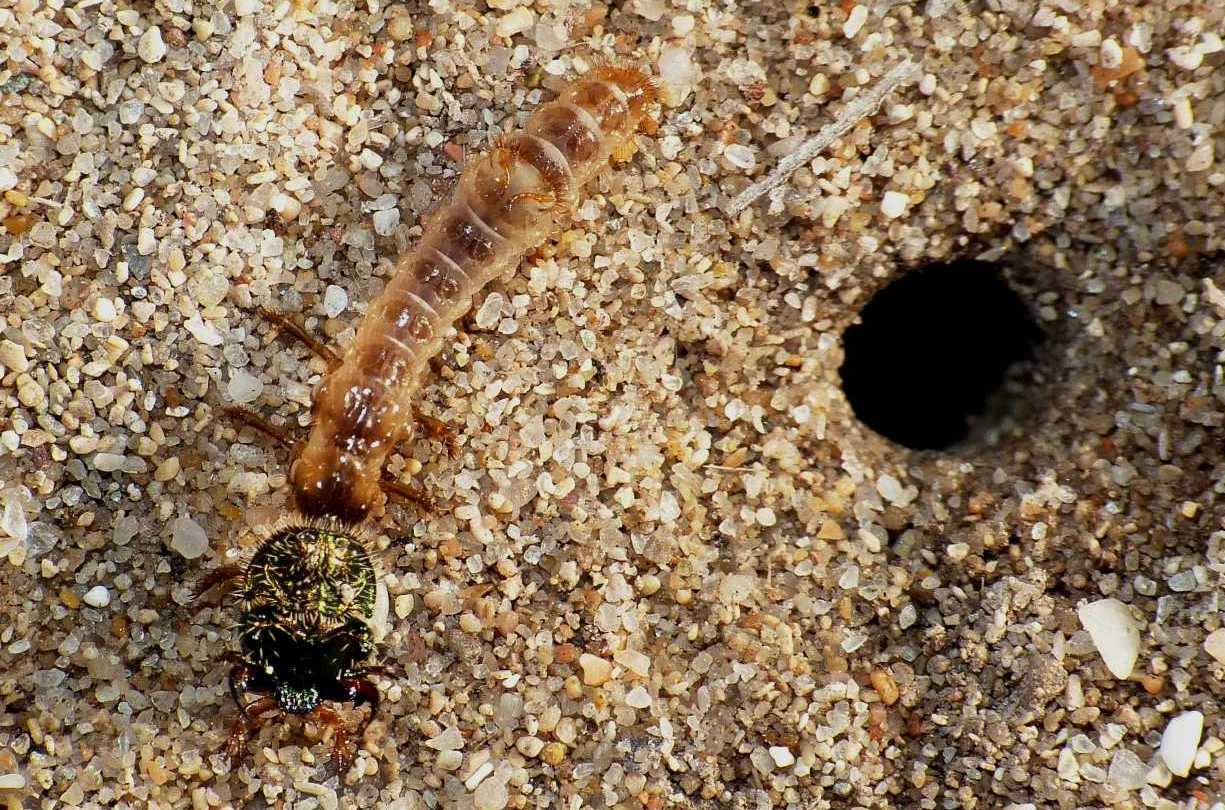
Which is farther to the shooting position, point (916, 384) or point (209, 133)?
point (916, 384)

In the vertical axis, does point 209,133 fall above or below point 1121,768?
above

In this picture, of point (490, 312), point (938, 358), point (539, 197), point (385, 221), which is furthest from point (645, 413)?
point (938, 358)

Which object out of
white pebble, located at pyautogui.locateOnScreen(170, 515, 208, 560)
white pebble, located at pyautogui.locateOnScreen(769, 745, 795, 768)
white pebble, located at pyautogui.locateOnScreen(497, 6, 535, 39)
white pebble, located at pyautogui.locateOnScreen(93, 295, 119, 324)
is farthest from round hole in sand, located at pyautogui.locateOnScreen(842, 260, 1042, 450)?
white pebble, located at pyautogui.locateOnScreen(93, 295, 119, 324)

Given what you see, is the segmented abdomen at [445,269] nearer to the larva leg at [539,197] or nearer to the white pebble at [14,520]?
the larva leg at [539,197]

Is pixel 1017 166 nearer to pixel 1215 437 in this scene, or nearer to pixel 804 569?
pixel 1215 437

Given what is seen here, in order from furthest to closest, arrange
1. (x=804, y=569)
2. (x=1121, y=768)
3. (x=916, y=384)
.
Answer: (x=916, y=384) < (x=804, y=569) < (x=1121, y=768)

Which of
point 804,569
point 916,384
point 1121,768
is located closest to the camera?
point 1121,768

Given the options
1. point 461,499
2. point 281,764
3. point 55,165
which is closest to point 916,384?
point 461,499

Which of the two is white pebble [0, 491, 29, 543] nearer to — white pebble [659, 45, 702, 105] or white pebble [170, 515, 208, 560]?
white pebble [170, 515, 208, 560]
